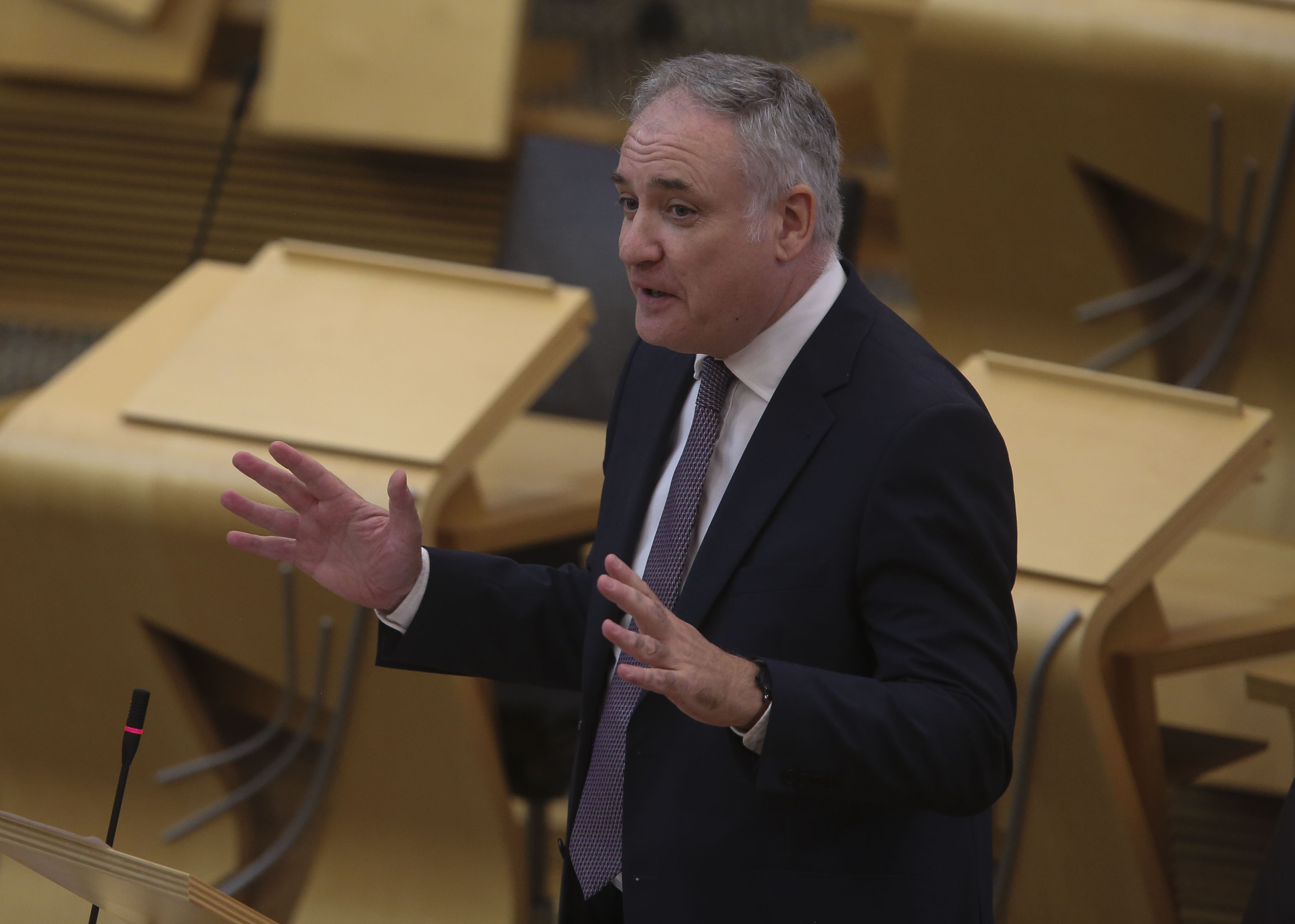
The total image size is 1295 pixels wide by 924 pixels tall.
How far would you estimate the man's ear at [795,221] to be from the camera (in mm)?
1315

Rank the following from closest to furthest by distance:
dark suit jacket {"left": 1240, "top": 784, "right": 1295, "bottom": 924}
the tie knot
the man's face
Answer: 1. the man's face
2. the tie knot
3. dark suit jacket {"left": 1240, "top": 784, "right": 1295, "bottom": 924}

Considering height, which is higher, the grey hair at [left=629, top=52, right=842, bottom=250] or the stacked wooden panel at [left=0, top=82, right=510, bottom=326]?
the grey hair at [left=629, top=52, right=842, bottom=250]

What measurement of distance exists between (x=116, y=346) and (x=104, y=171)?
7.33ft

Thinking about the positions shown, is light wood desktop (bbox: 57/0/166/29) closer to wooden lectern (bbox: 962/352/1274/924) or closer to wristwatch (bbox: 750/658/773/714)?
wooden lectern (bbox: 962/352/1274/924)

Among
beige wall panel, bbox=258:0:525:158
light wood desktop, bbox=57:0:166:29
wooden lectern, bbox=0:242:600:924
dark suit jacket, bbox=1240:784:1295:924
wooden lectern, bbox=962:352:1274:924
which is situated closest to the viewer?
dark suit jacket, bbox=1240:784:1295:924

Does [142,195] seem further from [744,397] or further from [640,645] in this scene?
[640,645]

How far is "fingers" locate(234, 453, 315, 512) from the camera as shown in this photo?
130 cm

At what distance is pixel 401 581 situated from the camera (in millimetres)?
1425

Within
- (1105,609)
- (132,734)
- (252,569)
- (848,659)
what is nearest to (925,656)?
(848,659)

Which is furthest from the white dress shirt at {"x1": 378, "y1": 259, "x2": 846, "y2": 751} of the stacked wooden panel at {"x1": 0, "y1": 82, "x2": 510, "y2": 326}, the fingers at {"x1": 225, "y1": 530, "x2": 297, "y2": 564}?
the stacked wooden panel at {"x1": 0, "y1": 82, "x2": 510, "y2": 326}

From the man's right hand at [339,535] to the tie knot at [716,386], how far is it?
284 millimetres

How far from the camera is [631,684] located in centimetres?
136

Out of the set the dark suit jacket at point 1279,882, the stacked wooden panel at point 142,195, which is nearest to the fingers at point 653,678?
the dark suit jacket at point 1279,882

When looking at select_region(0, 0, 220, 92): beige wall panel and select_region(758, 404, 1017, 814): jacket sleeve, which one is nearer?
select_region(758, 404, 1017, 814): jacket sleeve
